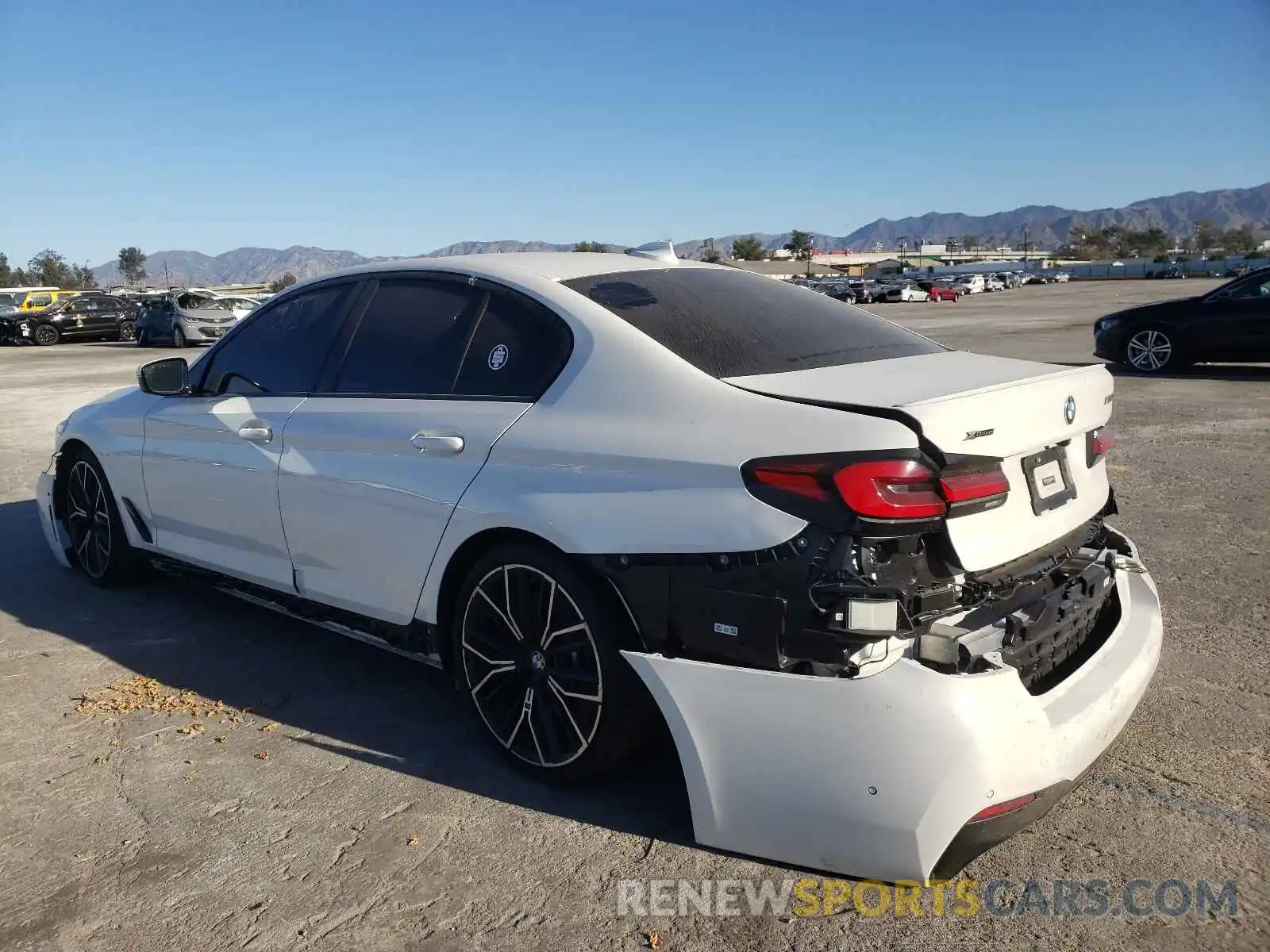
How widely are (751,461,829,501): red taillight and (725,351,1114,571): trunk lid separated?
0.08 meters

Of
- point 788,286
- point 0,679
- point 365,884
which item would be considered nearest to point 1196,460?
point 788,286

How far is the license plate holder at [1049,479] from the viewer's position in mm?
2893

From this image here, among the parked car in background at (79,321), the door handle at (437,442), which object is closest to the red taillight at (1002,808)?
the door handle at (437,442)

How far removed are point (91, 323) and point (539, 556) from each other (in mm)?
35044

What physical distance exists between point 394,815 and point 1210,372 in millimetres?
14499

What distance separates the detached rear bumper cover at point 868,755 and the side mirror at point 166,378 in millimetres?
2927

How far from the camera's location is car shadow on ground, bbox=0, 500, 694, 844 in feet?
10.7

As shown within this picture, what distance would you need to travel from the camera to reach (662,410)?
2.96m

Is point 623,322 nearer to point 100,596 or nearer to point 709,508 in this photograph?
point 709,508

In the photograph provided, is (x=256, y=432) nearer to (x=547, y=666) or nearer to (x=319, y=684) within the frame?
(x=319, y=684)

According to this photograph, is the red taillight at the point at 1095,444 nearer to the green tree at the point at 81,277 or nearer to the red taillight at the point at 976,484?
the red taillight at the point at 976,484

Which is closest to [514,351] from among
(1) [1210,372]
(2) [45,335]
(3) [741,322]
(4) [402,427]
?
(4) [402,427]

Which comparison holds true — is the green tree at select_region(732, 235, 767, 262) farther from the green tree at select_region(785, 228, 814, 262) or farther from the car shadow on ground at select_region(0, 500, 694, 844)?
the car shadow on ground at select_region(0, 500, 694, 844)

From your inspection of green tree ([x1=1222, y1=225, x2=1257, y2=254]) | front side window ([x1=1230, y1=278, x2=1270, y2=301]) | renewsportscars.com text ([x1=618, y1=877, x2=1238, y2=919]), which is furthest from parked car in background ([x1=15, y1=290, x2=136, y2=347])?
green tree ([x1=1222, y1=225, x2=1257, y2=254])
